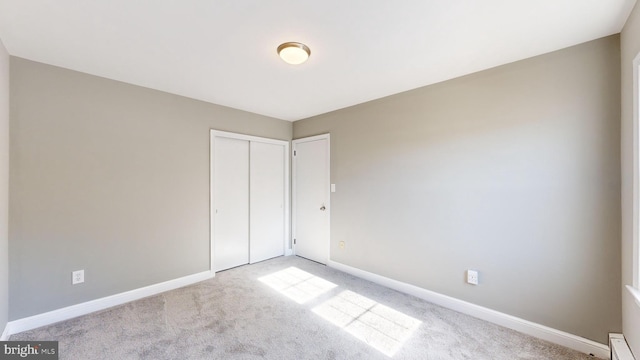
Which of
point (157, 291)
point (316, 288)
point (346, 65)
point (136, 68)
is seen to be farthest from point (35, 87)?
point (316, 288)

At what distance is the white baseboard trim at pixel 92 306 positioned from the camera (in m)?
2.13

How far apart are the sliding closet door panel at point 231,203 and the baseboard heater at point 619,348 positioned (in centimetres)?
379

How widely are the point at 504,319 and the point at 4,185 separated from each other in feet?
14.2

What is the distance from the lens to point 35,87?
2199 millimetres

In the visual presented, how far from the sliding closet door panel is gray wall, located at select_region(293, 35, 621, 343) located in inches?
75.1

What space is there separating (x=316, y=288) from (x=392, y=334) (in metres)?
1.11

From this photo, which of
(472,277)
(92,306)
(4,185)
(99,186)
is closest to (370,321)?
(472,277)

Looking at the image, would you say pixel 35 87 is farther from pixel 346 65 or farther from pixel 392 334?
pixel 392 334

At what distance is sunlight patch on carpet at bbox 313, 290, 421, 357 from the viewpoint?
2.04 m

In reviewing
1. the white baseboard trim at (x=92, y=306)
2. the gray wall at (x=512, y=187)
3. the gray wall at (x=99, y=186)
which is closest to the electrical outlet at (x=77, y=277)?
the gray wall at (x=99, y=186)

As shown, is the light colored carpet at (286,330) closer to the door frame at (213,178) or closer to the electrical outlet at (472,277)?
the electrical outlet at (472,277)

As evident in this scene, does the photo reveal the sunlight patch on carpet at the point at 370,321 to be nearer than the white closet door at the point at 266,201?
Yes

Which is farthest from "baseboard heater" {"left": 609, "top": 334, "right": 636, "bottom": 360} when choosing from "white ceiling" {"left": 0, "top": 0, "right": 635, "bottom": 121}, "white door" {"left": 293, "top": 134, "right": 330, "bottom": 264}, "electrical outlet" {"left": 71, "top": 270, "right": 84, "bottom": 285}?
"electrical outlet" {"left": 71, "top": 270, "right": 84, "bottom": 285}

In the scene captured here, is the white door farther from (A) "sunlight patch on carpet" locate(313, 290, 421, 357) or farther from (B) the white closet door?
(A) "sunlight patch on carpet" locate(313, 290, 421, 357)
